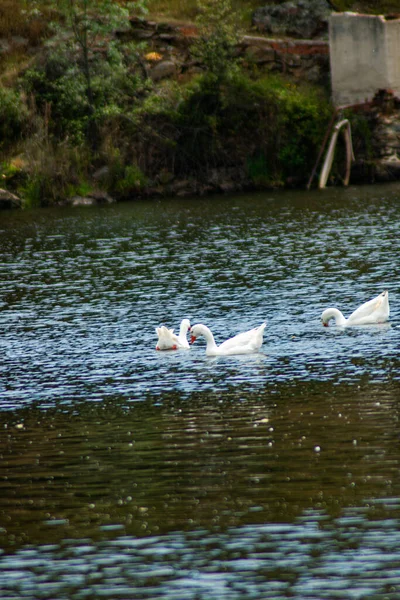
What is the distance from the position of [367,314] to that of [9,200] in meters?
41.9

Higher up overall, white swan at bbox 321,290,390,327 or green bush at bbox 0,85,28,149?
green bush at bbox 0,85,28,149

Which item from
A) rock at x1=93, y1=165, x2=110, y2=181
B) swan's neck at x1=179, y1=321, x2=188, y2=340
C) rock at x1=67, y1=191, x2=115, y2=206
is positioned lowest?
swan's neck at x1=179, y1=321, x2=188, y2=340

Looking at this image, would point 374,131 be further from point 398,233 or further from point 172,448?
point 172,448

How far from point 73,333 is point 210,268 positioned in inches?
419

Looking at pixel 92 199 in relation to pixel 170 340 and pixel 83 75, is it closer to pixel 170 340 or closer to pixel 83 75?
pixel 83 75

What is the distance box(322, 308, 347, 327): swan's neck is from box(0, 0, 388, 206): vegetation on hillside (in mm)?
42031

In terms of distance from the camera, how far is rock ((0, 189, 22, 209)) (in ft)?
206

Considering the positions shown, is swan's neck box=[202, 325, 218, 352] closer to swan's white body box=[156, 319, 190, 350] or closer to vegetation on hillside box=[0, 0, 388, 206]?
swan's white body box=[156, 319, 190, 350]

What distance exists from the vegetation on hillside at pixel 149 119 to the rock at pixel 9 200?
2.61m

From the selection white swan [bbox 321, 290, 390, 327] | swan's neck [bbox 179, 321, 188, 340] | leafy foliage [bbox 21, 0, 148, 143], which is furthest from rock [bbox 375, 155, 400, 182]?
swan's neck [bbox 179, 321, 188, 340]

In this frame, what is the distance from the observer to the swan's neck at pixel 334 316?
23.9 m

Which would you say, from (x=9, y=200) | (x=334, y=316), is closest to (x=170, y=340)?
(x=334, y=316)

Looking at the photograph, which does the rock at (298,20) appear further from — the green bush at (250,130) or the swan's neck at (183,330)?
the swan's neck at (183,330)

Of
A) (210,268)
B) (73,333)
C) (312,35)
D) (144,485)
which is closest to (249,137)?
(312,35)
